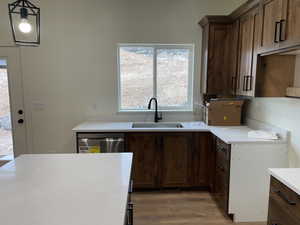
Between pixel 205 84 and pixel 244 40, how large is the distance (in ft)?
2.56

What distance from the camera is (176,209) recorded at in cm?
253

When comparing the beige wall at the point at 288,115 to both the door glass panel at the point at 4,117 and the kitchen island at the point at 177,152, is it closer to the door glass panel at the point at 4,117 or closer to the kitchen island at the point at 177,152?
the kitchen island at the point at 177,152

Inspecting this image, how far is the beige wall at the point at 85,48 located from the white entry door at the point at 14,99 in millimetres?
97

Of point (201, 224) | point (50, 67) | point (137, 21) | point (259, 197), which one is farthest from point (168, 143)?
point (50, 67)

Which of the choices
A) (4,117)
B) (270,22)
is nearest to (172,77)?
(270,22)

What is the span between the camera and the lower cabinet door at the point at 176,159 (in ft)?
9.29

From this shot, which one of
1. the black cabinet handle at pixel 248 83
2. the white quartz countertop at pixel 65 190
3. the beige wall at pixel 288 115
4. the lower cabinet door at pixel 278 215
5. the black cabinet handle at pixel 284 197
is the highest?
the black cabinet handle at pixel 248 83

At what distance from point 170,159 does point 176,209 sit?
629 mm

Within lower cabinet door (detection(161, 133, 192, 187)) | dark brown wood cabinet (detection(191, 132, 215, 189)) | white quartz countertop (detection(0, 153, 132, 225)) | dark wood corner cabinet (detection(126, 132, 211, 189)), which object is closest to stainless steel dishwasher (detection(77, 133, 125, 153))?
dark wood corner cabinet (detection(126, 132, 211, 189))

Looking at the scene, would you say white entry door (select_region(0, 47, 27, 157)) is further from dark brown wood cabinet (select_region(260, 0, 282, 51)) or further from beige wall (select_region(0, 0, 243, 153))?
dark brown wood cabinet (select_region(260, 0, 282, 51))

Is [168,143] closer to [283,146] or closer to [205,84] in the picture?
[205,84]

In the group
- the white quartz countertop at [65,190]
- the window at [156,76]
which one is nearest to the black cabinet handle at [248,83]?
the window at [156,76]

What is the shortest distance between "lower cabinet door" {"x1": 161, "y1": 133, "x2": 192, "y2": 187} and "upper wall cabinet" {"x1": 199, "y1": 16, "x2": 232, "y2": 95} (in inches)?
33.2

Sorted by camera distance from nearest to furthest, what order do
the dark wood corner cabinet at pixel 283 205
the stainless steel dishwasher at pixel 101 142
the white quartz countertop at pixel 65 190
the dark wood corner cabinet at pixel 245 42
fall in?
1. the white quartz countertop at pixel 65 190
2. the dark wood corner cabinet at pixel 283 205
3. the dark wood corner cabinet at pixel 245 42
4. the stainless steel dishwasher at pixel 101 142
